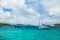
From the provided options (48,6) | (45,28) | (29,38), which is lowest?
(29,38)

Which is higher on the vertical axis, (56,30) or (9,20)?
(9,20)

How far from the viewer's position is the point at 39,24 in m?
2.21

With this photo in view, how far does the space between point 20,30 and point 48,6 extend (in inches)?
23.2

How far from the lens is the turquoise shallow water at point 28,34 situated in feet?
7.20

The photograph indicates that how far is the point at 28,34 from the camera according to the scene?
222cm

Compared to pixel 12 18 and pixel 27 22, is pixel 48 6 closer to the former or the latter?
pixel 27 22

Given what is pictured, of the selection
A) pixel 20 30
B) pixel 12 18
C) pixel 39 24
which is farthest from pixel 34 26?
pixel 12 18

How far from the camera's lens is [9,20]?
2270mm

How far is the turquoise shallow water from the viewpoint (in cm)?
219

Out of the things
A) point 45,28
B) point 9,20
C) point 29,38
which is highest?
point 9,20

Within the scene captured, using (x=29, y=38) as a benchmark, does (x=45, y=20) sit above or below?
above

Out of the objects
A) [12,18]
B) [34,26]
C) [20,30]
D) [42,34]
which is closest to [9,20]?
[12,18]

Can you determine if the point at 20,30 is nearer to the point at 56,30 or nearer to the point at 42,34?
Result: the point at 42,34

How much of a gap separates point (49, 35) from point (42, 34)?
0.11 metres
